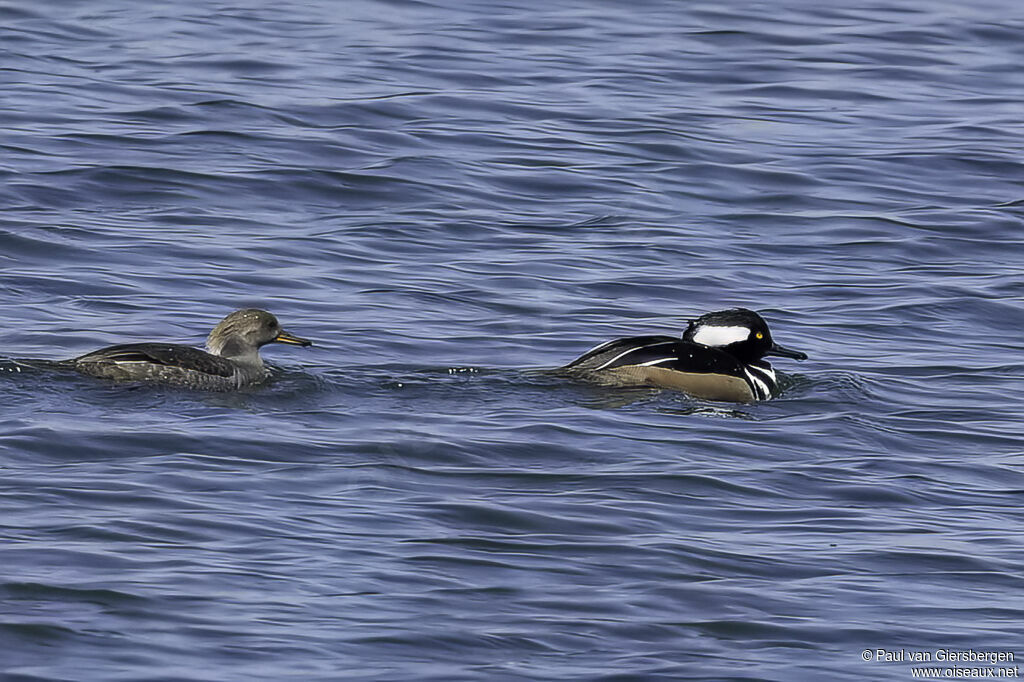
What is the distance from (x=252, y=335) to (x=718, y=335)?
263 centimetres

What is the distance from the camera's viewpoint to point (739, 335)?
11242 mm

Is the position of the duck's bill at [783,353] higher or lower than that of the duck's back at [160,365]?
lower

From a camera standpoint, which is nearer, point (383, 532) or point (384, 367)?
point (383, 532)

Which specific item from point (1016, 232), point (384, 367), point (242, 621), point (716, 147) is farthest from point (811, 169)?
point (242, 621)

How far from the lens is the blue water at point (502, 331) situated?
706 centimetres

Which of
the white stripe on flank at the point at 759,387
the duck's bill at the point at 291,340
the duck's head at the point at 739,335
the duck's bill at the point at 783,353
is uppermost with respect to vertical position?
the duck's bill at the point at 291,340

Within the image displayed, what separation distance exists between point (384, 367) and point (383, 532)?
2952 mm

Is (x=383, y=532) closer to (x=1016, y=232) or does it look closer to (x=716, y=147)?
(x=1016, y=232)

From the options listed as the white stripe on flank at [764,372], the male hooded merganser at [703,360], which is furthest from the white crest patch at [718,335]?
the white stripe on flank at [764,372]

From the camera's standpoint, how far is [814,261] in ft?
46.6

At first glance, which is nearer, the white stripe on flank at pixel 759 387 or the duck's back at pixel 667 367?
the duck's back at pixel 667 367

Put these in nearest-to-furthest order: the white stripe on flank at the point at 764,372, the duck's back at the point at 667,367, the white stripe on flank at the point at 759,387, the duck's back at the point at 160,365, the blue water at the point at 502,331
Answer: the blue water at the point at 502,331
the duck's back at the point at 160,365
the duck's back at the point at 667,367
the white stripe on flank at the point at 759,387
the white stripe on flank at the point at 764,372

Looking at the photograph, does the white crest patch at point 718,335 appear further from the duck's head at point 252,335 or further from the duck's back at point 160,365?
the duck's back at point 160,365

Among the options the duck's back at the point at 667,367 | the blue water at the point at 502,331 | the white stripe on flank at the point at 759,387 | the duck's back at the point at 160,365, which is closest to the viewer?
the blue water at the point at 502,331
